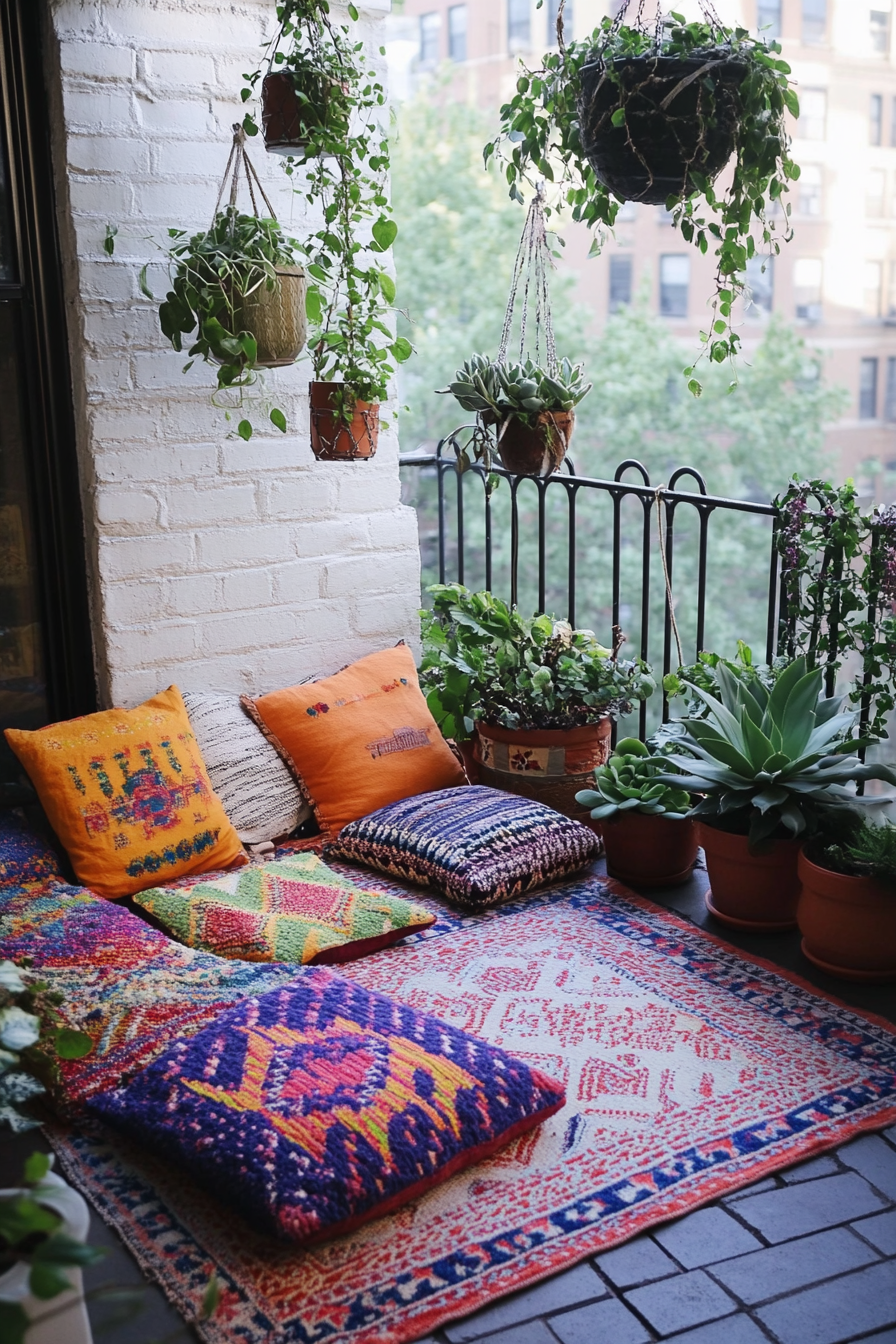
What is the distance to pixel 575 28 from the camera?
47.0 feet

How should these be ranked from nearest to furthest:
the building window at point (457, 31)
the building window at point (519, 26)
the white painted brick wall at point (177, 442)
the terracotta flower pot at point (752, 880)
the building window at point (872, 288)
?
the terracotta flower pot at point (752, 880), the white painted brick wall at point (177, 442), the building window at point (872, 288), the building window at point (519, 26), the building window at point (457, 31)

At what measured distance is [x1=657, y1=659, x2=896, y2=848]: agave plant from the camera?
246 cm

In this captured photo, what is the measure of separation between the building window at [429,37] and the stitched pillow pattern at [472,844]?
46.6ft

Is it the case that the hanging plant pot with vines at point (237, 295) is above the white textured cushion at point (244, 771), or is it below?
above

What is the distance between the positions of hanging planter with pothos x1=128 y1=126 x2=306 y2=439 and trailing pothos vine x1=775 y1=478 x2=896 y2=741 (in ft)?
3.81

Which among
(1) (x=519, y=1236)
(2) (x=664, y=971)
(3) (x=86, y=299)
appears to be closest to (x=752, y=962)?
(2) (x=664, y=971)

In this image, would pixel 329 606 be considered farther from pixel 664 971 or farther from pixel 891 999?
pixel 891 999

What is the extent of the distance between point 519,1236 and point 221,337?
1795mm

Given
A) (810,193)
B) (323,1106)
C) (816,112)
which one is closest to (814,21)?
(816,112)

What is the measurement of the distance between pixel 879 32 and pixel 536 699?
42.2 ft

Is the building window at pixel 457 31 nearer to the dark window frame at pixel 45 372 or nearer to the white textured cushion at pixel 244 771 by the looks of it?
the dark window frame at pixel 45 372

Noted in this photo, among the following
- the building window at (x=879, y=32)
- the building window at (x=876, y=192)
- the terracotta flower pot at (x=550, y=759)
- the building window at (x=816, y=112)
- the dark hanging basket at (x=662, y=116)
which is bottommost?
the terracotta flower pot at (x=550, y=759)

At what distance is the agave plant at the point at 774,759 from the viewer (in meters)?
2.46

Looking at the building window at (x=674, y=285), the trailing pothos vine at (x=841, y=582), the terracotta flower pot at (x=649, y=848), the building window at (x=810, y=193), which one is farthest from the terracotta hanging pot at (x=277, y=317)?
the building window at (x=674, y=285)
